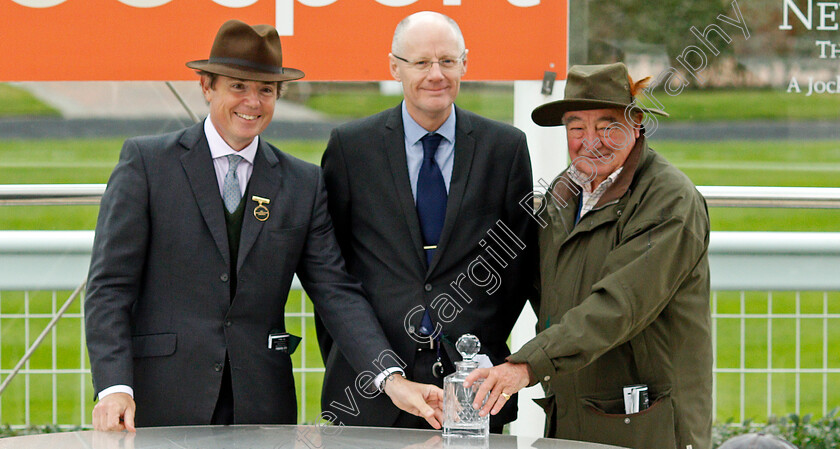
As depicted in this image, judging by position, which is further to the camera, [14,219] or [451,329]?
[14,219]

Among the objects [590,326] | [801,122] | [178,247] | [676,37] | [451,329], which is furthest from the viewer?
[801,122]

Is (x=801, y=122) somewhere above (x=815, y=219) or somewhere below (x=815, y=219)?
above

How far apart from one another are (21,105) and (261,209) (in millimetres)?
13754

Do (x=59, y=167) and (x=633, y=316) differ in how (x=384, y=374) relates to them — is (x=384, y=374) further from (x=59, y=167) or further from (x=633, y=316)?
(x=59, y=167)

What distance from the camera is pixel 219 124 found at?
8.81 feet

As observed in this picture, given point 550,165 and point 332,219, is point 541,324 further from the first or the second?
point 550,165

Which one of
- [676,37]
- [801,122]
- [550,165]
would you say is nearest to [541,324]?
[550,165]

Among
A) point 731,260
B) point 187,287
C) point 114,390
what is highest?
point 187,287

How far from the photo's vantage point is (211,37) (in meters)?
3.45

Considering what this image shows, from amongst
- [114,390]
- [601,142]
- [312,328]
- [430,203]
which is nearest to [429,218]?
[430,203]

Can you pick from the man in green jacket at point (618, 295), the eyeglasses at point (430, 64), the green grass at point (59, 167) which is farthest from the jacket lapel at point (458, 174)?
the green grass at point (59, 167)

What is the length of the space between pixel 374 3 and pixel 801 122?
41.1ft

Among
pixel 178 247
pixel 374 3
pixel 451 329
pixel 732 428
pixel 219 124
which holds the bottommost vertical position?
pixel 732 428

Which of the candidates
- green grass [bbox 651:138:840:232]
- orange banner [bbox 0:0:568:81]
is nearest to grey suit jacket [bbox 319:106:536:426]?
orange banner [bbox 0:0:568:81]
